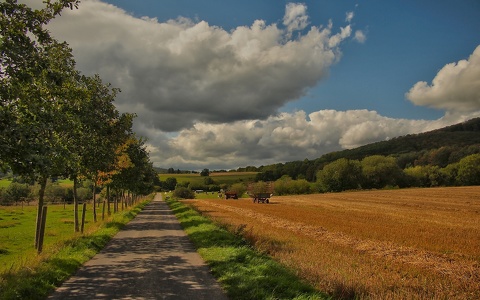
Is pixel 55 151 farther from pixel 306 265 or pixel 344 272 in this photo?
pixel 344 272

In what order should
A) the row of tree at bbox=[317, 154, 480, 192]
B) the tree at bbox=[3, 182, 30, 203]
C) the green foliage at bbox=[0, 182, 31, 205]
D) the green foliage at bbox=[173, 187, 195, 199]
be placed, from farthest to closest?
the green foliage at bbox=[173, 187, 195, 199]
the row of tree at bbox=[317, 154, 480, 192]
the tree at bbox=[3, 182, 30, 203]
the green foliage at bbox=[0, 182, 31, 205]

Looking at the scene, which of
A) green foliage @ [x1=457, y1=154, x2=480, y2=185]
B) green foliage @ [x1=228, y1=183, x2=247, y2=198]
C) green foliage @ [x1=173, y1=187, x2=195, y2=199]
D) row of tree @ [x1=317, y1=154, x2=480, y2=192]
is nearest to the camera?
green foliage @ [x1=457, y1=154, x2=480, y2=185]

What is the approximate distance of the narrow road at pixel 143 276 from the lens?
29.1 feet

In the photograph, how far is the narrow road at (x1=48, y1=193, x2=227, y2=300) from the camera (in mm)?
8867

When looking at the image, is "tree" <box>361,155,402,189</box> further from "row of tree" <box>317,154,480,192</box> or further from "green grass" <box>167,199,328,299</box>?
"green grass" <box>167,199,328,299</box>

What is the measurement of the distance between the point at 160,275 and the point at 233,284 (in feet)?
8.47

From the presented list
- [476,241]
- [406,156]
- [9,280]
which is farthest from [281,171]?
[9,280]

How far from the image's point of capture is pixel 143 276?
35.1ft

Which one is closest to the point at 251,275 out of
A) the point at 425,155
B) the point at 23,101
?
the point at 23,101

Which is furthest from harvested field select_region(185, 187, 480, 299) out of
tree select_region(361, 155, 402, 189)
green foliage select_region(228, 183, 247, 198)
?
green foliage select_region(228, 183, 247, 198)

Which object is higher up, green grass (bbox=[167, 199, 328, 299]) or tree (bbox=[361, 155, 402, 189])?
tree (bbox=[361, 155, 402, 189])

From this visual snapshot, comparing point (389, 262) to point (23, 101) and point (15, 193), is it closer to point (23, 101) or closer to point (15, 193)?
point (23, 101)

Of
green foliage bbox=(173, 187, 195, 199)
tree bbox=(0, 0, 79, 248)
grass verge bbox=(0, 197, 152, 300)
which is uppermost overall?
A: tree bbox=(0, 0, 79, 248)

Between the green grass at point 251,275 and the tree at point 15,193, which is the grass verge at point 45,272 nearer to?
the green grass at point 251,275
